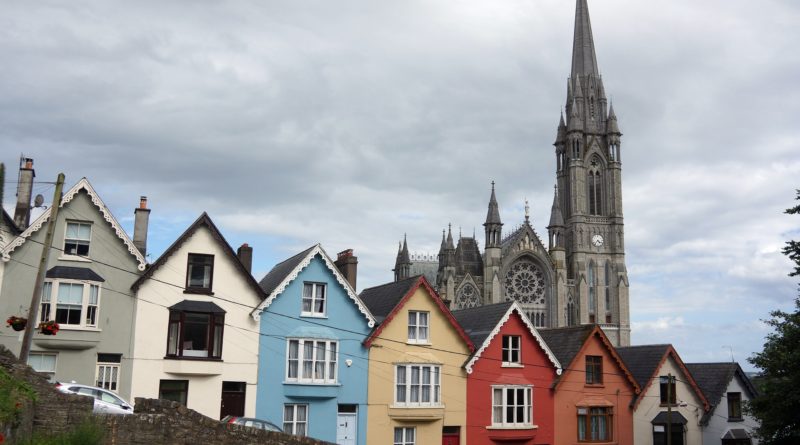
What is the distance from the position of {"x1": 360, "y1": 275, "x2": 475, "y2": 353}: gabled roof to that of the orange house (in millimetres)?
6035

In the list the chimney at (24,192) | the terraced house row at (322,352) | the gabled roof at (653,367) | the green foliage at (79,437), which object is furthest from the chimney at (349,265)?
the green foliage at (79,437)

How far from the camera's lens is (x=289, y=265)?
38062mm

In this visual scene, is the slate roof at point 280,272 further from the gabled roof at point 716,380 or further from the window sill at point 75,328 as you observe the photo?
the gabled roof at point 716,380

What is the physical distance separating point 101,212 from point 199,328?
258 inches

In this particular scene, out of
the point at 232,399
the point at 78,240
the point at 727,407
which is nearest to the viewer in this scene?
the point at 78,240

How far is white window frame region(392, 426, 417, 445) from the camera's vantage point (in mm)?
36562

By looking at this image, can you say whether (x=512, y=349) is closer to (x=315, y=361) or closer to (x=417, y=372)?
(x=417, y=372)

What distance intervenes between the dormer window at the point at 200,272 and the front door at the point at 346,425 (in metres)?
8.35

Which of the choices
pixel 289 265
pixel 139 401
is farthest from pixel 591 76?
pixel 139 401

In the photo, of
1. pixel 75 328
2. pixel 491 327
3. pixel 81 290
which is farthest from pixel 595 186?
pixel 75 328

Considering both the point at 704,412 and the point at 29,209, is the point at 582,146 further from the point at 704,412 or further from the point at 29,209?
the point at 29,209

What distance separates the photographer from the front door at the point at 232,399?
110 feet

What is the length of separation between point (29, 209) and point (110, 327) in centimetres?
746

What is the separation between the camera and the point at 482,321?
4100cm
